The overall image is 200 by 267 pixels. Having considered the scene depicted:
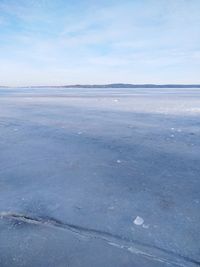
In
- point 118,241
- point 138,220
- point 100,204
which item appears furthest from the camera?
point 100,204

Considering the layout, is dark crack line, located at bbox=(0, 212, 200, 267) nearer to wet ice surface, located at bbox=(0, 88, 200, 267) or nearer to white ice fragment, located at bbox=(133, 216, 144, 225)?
wet ice surface, located at bbox=(0, 88, 200, 267)

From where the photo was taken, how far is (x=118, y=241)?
272 cm

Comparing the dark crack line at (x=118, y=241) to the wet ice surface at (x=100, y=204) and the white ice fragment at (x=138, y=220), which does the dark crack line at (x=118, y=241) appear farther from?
the white ice fragment at (x=138, y=220)

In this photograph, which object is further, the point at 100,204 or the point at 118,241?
the point at 100,204

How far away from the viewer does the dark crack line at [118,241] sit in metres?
2.45

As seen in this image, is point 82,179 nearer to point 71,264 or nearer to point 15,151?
point 71,264

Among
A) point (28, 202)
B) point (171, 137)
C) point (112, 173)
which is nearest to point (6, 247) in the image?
point (28, 202)

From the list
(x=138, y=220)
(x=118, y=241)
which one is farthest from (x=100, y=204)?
(x=118, y=241)

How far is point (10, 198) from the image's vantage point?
367 centimetres

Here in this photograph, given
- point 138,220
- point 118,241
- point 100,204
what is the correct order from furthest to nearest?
point 100,204 < point 138,220 < point 118,241

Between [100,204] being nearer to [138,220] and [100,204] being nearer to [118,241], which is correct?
[138,220]

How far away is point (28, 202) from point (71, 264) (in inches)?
58.5

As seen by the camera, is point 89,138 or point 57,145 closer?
point 57,145

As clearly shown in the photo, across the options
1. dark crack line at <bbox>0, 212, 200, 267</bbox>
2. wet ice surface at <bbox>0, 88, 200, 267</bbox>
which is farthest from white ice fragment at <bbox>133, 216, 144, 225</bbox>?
dark crack line at <bbox>0, 212, 200, 267</bbox>
